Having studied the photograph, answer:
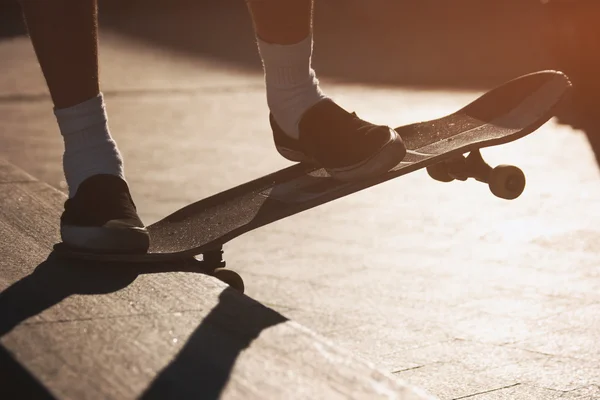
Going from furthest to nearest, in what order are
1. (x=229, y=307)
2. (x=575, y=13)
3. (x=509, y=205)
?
(x=575, y=13)
(x=509, y=205)
(x=229, y=307)

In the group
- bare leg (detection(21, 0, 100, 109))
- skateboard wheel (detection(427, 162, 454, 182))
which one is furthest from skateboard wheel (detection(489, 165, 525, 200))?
bare leg (detection(21, 0, 100, 109))

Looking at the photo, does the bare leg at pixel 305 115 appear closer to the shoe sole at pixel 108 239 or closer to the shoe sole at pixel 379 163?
the shoe sole at pixel 379 163

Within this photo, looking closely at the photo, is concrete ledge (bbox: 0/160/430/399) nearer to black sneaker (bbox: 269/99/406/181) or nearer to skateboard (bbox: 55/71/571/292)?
skateboard (bbox: 55/71/571/292)

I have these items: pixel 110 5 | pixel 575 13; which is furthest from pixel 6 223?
pixel 110 5

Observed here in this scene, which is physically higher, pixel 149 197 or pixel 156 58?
pixel 156 58

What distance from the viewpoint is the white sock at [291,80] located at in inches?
116

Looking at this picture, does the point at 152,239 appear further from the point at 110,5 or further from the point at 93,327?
the point at 110,5

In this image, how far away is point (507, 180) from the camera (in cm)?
300

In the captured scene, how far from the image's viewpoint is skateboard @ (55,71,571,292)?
2699 millimetres

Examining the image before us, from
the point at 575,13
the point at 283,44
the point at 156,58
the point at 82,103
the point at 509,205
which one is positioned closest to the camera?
the point at 82,103

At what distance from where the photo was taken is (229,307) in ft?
7.36

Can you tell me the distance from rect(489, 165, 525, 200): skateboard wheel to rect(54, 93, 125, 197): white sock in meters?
1.00

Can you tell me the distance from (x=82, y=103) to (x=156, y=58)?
6.50 metres

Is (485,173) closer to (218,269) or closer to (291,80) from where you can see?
(291,80)
